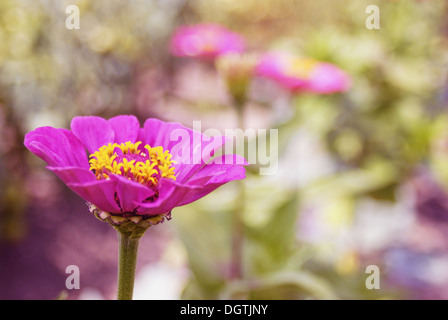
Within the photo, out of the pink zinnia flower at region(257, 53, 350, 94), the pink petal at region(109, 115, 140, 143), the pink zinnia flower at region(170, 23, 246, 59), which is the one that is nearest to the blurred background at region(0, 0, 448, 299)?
the pink zinnia flower at region(257, 53, 350, 94)

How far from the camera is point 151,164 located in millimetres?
337

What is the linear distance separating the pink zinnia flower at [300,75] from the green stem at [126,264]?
2.09ft

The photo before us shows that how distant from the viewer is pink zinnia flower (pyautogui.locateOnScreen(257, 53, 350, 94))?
0.92 meters

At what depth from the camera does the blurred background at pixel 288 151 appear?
122 cm

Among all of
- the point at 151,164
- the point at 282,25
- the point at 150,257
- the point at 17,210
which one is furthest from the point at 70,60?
the point at 282,25

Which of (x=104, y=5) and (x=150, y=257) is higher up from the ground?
(x=104, y=5)

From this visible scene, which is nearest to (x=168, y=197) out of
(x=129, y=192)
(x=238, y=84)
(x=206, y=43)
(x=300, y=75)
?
(x=129, y=192)

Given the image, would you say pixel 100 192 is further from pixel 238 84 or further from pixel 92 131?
pixel 238 84

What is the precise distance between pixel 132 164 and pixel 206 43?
905mm

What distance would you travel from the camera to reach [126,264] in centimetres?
30

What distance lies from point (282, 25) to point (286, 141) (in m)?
2.18

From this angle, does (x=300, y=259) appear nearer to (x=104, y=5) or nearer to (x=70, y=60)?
(x=70, y=60)

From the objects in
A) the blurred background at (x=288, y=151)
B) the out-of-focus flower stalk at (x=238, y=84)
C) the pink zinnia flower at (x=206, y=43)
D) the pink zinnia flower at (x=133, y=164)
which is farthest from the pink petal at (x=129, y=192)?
the pink zinnia flower at (x=206, y=43)

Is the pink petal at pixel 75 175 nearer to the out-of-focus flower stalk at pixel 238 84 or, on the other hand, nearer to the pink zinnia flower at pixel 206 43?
the out-of-focus flower stalk at pixel 238 84
